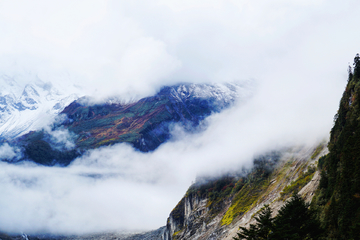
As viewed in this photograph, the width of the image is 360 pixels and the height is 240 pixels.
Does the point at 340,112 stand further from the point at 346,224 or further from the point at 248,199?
the point at 248,199

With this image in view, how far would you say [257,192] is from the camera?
153 m

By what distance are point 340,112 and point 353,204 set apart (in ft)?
120

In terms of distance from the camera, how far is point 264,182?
155 meters

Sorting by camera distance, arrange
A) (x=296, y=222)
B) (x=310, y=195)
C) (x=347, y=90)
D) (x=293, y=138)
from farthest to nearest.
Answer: (x=293, y=138) → (x=310, y=195) → (x=347, y=90) → (x=296, y=222)

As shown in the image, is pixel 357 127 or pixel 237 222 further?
pixel 237 222

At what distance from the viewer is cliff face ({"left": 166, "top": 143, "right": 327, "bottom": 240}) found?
113 m

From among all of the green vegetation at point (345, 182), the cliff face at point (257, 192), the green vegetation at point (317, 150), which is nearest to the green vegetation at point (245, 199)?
the cliff face at point (257, 192)

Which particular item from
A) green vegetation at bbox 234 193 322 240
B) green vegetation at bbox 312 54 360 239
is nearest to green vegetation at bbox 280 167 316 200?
green vegetation at bbox 312 54 360 239

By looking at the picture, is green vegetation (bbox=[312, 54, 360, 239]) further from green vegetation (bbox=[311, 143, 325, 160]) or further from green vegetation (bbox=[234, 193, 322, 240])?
green vegetation (bbox=[311, 143, 325, 160])

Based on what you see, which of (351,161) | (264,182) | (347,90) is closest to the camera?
(351,161)

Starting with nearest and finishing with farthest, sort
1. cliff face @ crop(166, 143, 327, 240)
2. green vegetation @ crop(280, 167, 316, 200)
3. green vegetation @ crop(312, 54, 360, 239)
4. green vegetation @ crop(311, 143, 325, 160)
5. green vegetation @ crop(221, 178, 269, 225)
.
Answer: green vegetation @ crop(312, 54, 360, 239), green vegetation @ crop(280, 167, 316, 200), cliff face @ crop(166, 143, 327, 240), green vegetation @ crop(311, 143, 325, 160), green vegetation @ crop(221, 178, 269, 225)

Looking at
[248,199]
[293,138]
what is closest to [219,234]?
[248,199]

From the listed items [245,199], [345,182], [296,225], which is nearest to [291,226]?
[296,225]

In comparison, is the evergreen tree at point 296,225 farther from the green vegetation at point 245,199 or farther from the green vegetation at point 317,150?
the green vegetation at point 245,199
